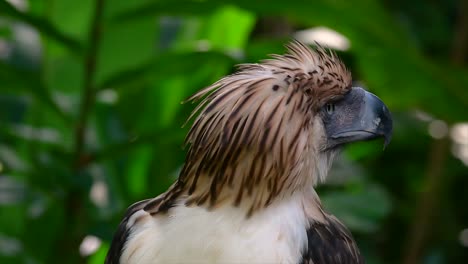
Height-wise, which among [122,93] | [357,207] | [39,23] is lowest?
[357,207]

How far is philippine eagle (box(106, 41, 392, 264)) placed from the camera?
5.44 ft

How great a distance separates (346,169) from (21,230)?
3.70ft

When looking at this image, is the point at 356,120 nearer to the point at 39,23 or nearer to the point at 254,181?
the point at 254,181

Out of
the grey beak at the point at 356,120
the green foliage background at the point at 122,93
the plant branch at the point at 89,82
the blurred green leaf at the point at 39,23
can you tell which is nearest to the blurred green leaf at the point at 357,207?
the green foliage background at the point at 122,93

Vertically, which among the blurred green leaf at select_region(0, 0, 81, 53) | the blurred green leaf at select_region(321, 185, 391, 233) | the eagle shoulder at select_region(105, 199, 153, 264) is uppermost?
the blurred green leaf at select_region(0, 0, 81, 53)

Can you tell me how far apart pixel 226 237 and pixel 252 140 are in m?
0.18

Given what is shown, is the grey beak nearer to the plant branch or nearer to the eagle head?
the eagle head

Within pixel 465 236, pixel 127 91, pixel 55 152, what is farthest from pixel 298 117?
pixel 465 236

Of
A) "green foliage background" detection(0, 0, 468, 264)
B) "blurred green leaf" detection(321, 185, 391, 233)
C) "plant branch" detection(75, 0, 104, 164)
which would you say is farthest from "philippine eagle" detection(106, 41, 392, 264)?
"blurred green leaf" detection(321, 185, 391, 233)

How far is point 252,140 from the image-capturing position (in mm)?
1674

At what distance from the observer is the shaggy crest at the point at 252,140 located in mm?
1674

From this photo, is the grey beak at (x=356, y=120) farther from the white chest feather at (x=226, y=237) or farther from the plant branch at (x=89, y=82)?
the plant branch at (x=89, y=82)

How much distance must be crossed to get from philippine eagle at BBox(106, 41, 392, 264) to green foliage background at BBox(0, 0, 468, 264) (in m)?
0.69

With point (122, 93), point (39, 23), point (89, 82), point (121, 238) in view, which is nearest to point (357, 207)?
point (122, 93)
